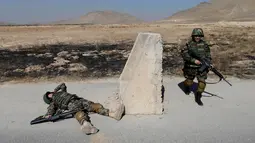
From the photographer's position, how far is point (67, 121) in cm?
713

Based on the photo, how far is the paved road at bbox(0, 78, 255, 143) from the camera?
6.32 meters

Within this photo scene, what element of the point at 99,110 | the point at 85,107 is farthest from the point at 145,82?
the point at 85,107

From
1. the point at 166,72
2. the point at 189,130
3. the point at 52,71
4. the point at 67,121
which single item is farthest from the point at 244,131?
the point at 52,71

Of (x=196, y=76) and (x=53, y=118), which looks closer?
(x=53, y=118)

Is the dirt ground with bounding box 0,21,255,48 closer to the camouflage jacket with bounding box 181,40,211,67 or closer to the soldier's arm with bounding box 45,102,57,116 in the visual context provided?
the camouflage jacket with bounding box 181,40,211,67

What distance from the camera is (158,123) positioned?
22.8 ft

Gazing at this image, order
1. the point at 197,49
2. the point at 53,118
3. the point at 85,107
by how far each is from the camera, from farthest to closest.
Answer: the point at 197,49
the point at 85,107
the point at 53,118

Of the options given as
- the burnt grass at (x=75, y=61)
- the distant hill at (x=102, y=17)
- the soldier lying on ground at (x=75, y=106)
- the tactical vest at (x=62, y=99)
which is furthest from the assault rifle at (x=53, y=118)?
the distant hill at (x=102, y=17)

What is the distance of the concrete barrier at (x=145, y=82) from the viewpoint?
24.2 feet

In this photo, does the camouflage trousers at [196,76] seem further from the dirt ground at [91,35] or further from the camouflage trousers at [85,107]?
the dirt ground at [91,35]

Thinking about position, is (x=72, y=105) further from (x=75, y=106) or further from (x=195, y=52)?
(x=195, y=52)

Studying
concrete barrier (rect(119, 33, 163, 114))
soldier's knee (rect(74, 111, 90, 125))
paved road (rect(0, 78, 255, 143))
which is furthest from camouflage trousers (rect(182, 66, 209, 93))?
soldier's knee (rect(74, 111, 90, 125))

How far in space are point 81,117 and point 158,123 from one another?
4.57 ft

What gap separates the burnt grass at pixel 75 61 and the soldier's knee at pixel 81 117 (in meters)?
5.08
